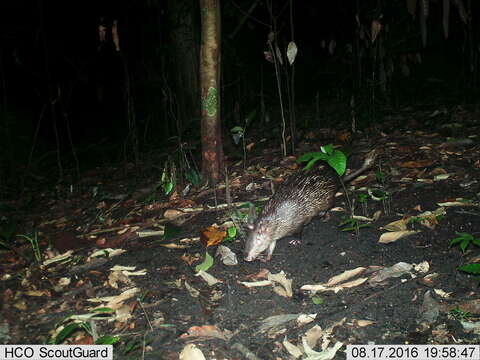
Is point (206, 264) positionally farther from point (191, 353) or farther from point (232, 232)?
point (191, 353)

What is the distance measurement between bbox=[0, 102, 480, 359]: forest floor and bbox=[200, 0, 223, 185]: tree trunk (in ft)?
1.20

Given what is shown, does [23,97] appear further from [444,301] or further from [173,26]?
[444,301]

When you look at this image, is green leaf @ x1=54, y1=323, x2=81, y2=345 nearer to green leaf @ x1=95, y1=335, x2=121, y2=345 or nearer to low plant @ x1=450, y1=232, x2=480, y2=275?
→ green leaf @ x1=95, y1=335, x2=121, y2=345

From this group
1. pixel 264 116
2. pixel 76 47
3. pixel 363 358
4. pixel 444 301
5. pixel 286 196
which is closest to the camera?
pixel 363 358

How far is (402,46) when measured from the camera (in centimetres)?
820

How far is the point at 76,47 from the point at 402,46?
27.9 feet

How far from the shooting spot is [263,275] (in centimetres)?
310

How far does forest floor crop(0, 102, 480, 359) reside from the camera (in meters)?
2.38

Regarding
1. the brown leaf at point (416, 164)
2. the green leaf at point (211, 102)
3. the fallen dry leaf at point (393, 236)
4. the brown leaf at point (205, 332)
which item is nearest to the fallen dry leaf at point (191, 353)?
the brown leaf at point (205, 332)

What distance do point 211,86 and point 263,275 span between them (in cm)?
222

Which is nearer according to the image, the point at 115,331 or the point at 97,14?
the point at 115,331

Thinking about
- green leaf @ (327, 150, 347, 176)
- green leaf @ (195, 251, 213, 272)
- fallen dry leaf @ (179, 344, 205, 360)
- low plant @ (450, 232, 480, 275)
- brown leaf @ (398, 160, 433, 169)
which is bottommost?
fallen dry leaf @ (179, 344, 205, 360)

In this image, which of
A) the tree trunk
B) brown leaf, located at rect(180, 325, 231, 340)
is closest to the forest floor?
brown leaf, located at rect(180, 325, 231, 340)

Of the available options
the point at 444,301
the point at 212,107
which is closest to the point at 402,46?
the point at 212,107
